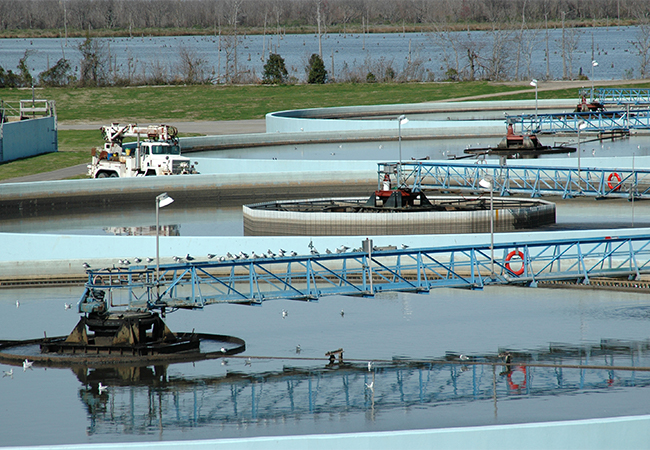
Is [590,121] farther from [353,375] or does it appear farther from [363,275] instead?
[353,375]

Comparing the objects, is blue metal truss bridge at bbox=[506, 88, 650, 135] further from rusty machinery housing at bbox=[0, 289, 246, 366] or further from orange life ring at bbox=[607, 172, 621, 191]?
Answer: rusty machinery housing at bbox=[0, 289, 246, 366]

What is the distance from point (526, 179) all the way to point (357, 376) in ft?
77.9

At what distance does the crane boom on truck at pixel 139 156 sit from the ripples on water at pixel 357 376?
20399 mm

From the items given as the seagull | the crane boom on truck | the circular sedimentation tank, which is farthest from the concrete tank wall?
the seagull

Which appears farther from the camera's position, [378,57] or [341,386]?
[378,57]

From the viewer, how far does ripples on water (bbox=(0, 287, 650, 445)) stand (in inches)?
767

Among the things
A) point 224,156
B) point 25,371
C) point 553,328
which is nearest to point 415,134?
point 224,156

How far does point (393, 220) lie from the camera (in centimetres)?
3641

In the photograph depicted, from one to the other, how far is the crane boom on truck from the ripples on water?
66.9 ft

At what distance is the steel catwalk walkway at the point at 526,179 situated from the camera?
1565 inches

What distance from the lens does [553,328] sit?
2614 cm

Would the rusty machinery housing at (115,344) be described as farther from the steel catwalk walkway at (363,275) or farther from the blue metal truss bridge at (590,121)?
the blue metal truss bridge at (590,121)

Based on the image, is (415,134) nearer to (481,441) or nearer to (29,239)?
(29,239)

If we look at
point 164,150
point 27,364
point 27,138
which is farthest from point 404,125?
point 27,364
